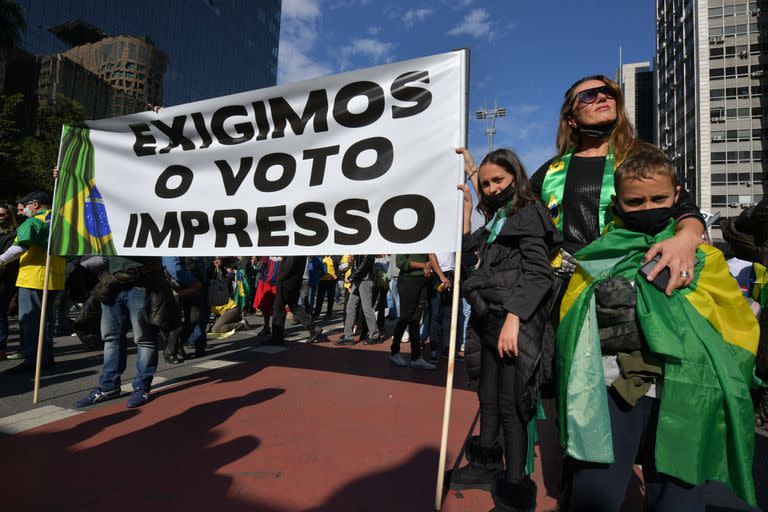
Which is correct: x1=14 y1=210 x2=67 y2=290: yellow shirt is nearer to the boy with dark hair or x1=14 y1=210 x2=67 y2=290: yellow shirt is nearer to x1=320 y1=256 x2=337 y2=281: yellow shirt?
the boy with dark hair

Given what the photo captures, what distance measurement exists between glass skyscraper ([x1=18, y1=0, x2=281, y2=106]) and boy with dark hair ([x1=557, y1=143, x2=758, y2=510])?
48.0 meters

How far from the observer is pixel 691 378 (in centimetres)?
127

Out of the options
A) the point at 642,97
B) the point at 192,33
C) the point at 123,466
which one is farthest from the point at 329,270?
the point at 642,97

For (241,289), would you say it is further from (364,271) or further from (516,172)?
(516,172)

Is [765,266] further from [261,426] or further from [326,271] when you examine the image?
[326,271]

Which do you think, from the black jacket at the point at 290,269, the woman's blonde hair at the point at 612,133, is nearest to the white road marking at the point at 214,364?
the black jacket at the point at 290,269

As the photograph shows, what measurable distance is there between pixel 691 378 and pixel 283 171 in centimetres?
268

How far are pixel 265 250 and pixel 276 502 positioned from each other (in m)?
1.63

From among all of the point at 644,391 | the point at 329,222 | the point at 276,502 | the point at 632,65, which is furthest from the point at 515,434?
the point at 632,65

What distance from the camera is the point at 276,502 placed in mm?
2172

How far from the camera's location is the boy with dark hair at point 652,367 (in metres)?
Result: 1.27

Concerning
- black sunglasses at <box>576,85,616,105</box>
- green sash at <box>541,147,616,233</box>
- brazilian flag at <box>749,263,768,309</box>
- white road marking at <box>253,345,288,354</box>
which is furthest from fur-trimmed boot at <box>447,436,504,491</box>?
white road marking at <box>253,345,288,354</box>

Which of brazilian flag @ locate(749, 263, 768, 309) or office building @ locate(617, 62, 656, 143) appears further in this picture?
office building @ locate(617, 62, 656, 143)

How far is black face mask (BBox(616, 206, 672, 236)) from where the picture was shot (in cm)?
149
